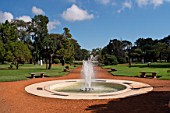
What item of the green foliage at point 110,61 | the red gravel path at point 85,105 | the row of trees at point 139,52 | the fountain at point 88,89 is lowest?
the red gravel path at point 85,105

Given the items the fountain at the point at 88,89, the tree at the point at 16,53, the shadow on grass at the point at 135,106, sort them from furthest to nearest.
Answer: the tree at the point at 16,53 < the fountain at the point at 88,89 < the shadow on grass at the point at 135,106

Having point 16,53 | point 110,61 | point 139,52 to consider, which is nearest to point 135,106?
point 16,53

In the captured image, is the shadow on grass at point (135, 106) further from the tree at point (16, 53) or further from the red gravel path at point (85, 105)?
the tree at point (16, 53)

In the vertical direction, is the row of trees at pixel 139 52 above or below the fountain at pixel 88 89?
above

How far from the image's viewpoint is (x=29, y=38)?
6431 centimetres

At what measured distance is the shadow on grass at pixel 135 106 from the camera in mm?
8414

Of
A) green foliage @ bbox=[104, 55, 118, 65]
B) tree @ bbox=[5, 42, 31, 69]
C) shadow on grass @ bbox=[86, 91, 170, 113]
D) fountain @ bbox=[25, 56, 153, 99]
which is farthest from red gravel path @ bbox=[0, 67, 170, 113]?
green foliage @ bbox=[104, 55, 118, 65]

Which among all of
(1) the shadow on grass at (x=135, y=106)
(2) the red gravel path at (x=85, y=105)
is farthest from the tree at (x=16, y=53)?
(1) the shadow on grass at (x=135, y=106)

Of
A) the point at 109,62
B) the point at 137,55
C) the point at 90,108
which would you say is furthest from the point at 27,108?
the point at 137,55

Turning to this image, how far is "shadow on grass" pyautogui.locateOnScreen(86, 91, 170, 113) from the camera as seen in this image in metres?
8.41

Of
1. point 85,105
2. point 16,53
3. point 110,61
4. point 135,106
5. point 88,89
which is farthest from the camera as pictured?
point 110,61

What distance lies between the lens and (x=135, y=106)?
9109mm

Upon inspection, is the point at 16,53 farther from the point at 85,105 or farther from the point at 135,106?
the point at 135,106

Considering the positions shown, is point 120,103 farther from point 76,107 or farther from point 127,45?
point 127,45
